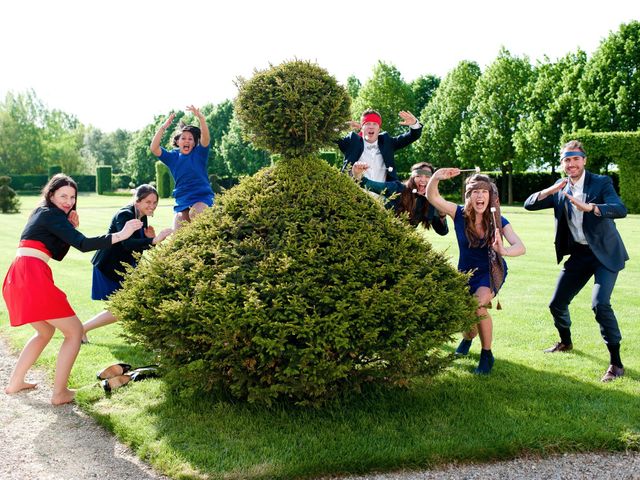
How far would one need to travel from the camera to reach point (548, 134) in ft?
150

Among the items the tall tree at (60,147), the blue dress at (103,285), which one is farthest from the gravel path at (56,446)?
the tall tree at (60,147)

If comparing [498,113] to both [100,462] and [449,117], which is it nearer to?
[449,117]

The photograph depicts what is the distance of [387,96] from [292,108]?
171 ft

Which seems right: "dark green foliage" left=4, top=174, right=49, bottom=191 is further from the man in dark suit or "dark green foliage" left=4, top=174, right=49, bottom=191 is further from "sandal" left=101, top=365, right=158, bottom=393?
the man in dark suit

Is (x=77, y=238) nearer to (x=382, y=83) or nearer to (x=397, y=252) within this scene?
(x=397, y=252)

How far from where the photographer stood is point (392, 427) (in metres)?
5.08

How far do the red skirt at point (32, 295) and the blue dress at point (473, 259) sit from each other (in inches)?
148

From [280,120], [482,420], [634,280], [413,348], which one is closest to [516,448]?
[482,420]

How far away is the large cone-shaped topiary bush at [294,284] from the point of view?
15.2 ft

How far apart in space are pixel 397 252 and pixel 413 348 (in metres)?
0.77

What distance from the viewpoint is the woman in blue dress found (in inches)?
247

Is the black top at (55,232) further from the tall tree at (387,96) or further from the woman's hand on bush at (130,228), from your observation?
the tall tree at (387,96)

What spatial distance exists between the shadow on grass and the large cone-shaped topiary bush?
10.0 inches

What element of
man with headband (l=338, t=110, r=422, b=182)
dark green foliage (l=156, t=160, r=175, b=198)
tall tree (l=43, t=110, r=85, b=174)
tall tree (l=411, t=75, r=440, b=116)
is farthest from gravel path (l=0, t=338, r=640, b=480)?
tall tree (l=43, t=110, r=85, b=174)
